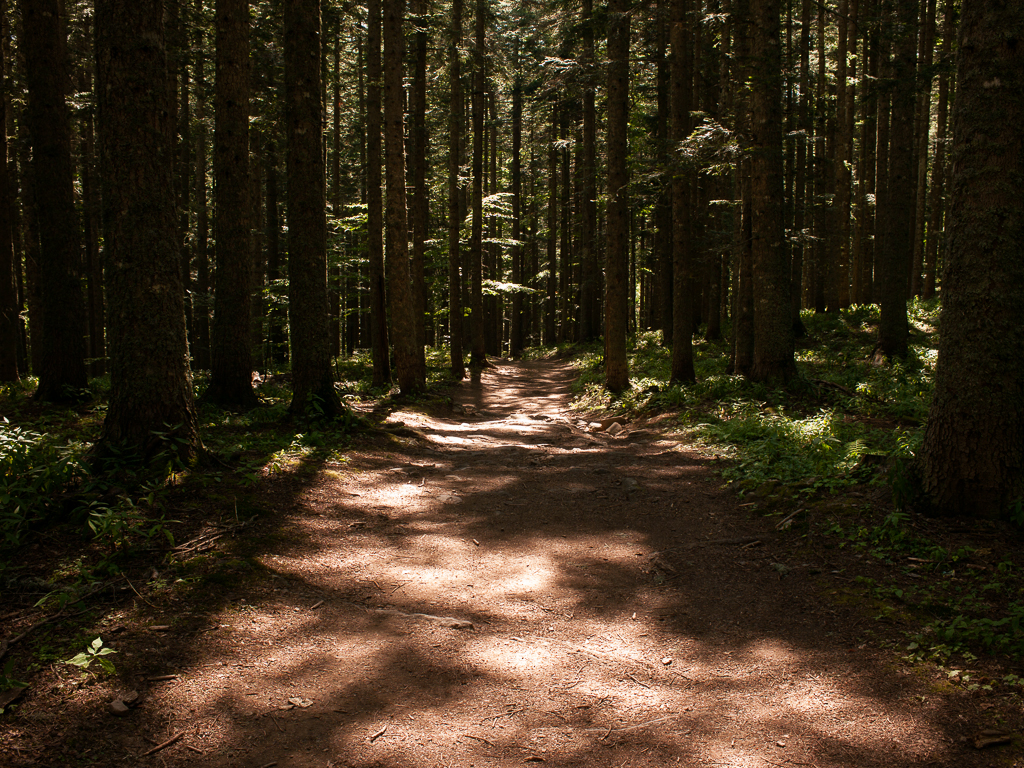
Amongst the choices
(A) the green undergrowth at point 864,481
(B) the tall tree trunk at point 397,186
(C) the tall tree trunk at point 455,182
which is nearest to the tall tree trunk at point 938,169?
(A) the green undergrowth at point 864,481

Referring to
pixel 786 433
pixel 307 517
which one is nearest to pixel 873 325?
pixel 786 433

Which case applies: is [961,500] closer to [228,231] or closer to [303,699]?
[303,699]

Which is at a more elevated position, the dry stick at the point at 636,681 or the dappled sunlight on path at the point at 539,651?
the dappled sunlight on path at the point at 539,651

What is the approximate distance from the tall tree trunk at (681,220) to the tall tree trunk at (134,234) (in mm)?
9843

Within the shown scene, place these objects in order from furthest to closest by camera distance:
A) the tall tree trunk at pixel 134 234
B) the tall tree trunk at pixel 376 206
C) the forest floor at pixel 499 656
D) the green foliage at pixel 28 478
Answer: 1. the tall tree trunk at pixel 376 206
2. the tall tree trunk at pixel 134 234
3. the green foliage at pixel 28 478
4. the forest floor at pixel 499 656

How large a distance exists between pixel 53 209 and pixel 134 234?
5.69m

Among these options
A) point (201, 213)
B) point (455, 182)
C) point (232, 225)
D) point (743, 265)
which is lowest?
point (743, 265)

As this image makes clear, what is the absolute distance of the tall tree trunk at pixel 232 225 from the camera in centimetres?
1005

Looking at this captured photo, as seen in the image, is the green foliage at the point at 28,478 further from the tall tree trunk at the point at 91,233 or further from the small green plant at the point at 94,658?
the tall tree trunk at the point at 91,233

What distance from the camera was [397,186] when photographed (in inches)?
518

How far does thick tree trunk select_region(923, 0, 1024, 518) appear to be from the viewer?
463 centimetres

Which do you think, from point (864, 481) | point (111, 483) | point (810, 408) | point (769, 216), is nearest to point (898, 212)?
point (769, 216)

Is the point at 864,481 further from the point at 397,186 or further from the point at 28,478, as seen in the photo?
the point at 397,186

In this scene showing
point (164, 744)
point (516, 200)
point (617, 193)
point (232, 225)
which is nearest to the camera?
point (164, 744)
